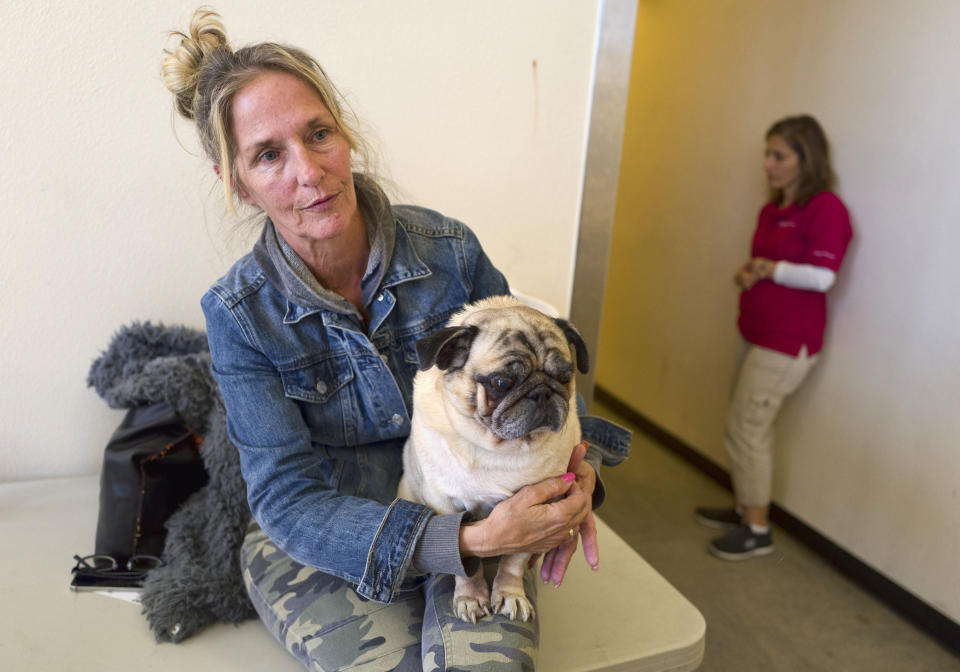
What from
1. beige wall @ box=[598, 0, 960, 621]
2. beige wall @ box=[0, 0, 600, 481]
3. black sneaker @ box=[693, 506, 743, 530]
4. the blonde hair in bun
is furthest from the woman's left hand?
black sneaker @ box=[693, 506, 743, 530]

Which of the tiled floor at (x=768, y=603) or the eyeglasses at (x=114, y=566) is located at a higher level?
the eyeglasses at (x=114, y=566)

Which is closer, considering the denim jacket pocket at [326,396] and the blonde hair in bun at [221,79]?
the blonde hair in bun at [221,79]

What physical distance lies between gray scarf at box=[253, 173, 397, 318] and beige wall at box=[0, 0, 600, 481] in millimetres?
495

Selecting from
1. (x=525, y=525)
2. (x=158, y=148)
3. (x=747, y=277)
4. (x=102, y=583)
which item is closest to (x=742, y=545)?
(x=747, y=277)

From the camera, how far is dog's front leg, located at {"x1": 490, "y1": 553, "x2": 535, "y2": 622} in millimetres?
1214

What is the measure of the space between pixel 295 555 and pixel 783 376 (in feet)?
8.08

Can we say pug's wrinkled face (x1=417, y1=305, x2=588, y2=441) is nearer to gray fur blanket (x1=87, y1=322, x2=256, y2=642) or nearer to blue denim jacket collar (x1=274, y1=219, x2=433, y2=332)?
blue denim jacket collar (x1=274, y1=219, x2=433, y2=332)

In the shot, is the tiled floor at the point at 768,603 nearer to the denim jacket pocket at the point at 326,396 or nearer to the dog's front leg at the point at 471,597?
the dog's front leg at the point at 471,597

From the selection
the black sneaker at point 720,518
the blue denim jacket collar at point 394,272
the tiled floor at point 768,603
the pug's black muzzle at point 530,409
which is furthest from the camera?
the black sneaker at point 720,518

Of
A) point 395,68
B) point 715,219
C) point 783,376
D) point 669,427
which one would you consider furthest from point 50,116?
point 669,427

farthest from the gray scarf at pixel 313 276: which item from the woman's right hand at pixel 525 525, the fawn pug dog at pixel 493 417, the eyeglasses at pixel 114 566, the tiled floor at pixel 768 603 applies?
the tiled floor at pixel 768 603

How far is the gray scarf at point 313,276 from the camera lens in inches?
52.9

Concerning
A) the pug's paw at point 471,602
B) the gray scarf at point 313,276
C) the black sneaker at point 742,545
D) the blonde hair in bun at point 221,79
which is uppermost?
the blonde hair in bun at point 221,79

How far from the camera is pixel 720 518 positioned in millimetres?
3244
